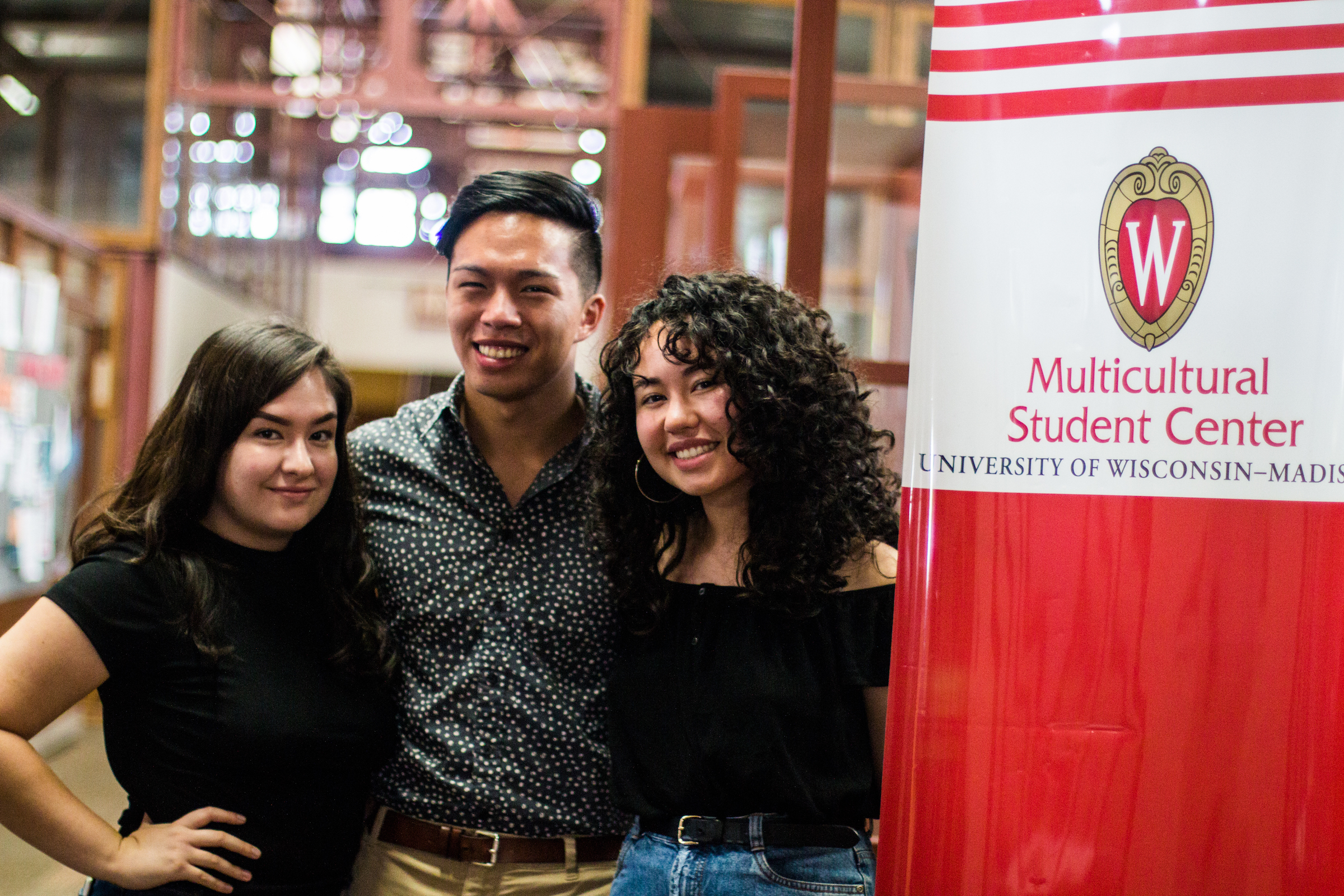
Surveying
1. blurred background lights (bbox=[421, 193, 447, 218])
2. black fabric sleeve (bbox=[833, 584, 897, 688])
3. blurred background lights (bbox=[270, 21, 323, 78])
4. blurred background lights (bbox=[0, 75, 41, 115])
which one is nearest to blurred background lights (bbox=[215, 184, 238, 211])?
blurred background lights (bbox=[270, 21, 323, 78])

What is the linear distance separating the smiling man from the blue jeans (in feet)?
1.02

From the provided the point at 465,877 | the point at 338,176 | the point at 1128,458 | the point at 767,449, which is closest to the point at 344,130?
the point at 338,176

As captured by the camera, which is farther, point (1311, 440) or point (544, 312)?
point (544, 312)

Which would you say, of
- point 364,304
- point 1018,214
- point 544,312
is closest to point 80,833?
point 544,312

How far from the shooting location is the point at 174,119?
7.00 meters

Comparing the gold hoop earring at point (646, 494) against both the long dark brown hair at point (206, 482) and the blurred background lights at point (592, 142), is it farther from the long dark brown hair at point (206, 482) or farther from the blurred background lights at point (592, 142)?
the blurred background lights at point (592, 142)

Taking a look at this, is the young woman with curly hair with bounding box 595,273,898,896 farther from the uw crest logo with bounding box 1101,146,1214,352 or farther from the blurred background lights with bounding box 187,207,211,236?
the blurred background lights with bounding box 187,207,211,236

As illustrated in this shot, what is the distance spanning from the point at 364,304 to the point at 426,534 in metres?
10.2

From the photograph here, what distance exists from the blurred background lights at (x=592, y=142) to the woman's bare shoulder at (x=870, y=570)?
20.5 ft

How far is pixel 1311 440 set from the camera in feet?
4.24

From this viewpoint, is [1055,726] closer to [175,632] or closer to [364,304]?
[175,632]

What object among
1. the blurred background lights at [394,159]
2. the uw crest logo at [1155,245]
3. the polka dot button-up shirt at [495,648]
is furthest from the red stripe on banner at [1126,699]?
the blurred background lights at [394,159]

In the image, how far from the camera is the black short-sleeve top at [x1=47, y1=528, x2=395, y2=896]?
1.77 meters

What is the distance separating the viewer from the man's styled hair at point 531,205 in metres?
2.13
